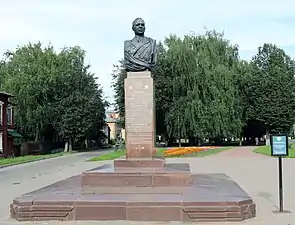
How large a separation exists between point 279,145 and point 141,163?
415 cm

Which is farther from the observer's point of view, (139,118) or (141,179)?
(139,118)

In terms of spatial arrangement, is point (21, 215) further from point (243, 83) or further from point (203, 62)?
point (243, 83)

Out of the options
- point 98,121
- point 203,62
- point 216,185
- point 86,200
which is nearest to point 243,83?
point 203,62

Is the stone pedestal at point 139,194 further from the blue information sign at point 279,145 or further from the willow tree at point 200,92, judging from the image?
the willow tree at point 200,92

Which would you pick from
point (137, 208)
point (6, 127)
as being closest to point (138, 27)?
point (137, 208)

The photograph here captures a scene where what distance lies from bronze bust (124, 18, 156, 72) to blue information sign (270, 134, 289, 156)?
508cm

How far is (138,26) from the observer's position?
15.0 meters

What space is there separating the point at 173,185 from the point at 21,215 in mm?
3830

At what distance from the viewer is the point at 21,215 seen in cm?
982

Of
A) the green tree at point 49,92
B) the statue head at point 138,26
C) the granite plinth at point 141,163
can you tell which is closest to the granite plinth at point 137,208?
the granite plinth at point 141,163

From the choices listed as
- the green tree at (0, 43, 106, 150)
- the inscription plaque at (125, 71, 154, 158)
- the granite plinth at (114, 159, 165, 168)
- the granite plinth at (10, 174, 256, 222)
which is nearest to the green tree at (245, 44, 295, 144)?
the green tree at (0, 43, 106, 150)

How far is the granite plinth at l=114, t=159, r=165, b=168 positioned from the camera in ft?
44.4

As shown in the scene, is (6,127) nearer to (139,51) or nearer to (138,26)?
(138,26)

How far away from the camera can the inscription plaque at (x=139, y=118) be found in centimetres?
1400
